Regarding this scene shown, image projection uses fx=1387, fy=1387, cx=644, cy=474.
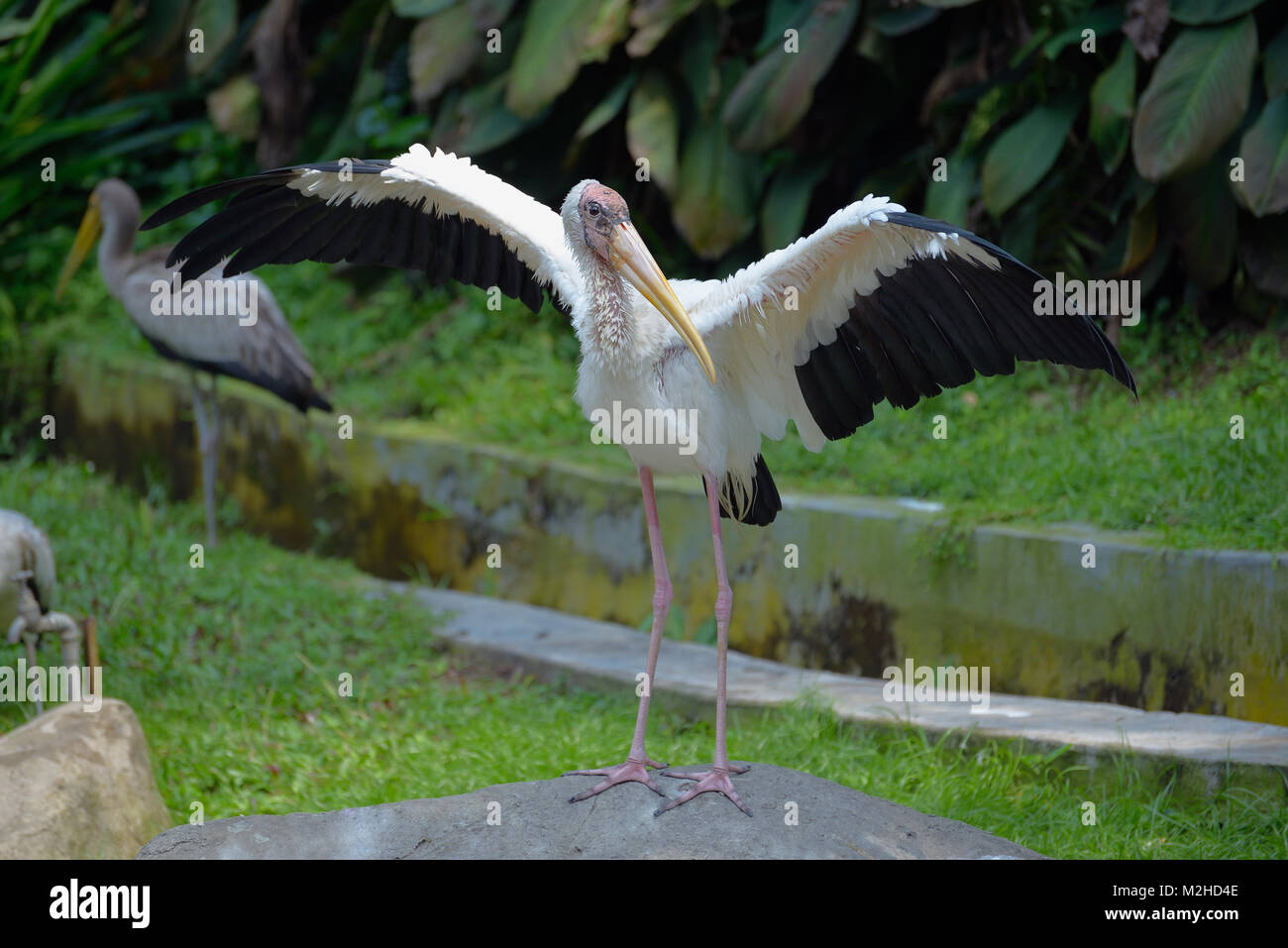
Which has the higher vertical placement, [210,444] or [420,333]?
[420,333]

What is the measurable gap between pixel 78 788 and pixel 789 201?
15.5 feet

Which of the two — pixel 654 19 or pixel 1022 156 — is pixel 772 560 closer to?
pixel 1022 156

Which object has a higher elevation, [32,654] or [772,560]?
[772,560]

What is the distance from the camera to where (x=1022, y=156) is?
6.46 m

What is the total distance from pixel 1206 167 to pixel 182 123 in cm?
709

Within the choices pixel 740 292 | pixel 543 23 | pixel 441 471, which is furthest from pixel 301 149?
pixel 740 292

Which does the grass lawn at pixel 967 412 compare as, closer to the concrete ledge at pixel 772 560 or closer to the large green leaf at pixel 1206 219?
the concrete ledge at pixel 772 560

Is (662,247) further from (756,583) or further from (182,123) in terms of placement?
(182,123)

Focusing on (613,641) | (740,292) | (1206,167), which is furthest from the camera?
(1206,167)

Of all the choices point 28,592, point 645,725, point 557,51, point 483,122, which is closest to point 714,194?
point 557,51

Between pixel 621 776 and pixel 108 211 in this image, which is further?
pixel 108 211

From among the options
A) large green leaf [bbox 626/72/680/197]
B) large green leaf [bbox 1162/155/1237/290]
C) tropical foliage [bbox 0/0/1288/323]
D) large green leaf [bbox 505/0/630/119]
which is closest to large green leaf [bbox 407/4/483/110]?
tropical foliage [bbox 0/0/1288/323]

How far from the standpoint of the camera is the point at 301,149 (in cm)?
920

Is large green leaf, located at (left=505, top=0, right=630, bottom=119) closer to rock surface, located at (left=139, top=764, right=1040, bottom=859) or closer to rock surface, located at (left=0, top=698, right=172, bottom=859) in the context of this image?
rock surface, located at (left=0, top=698, right=172, bottom=859)
